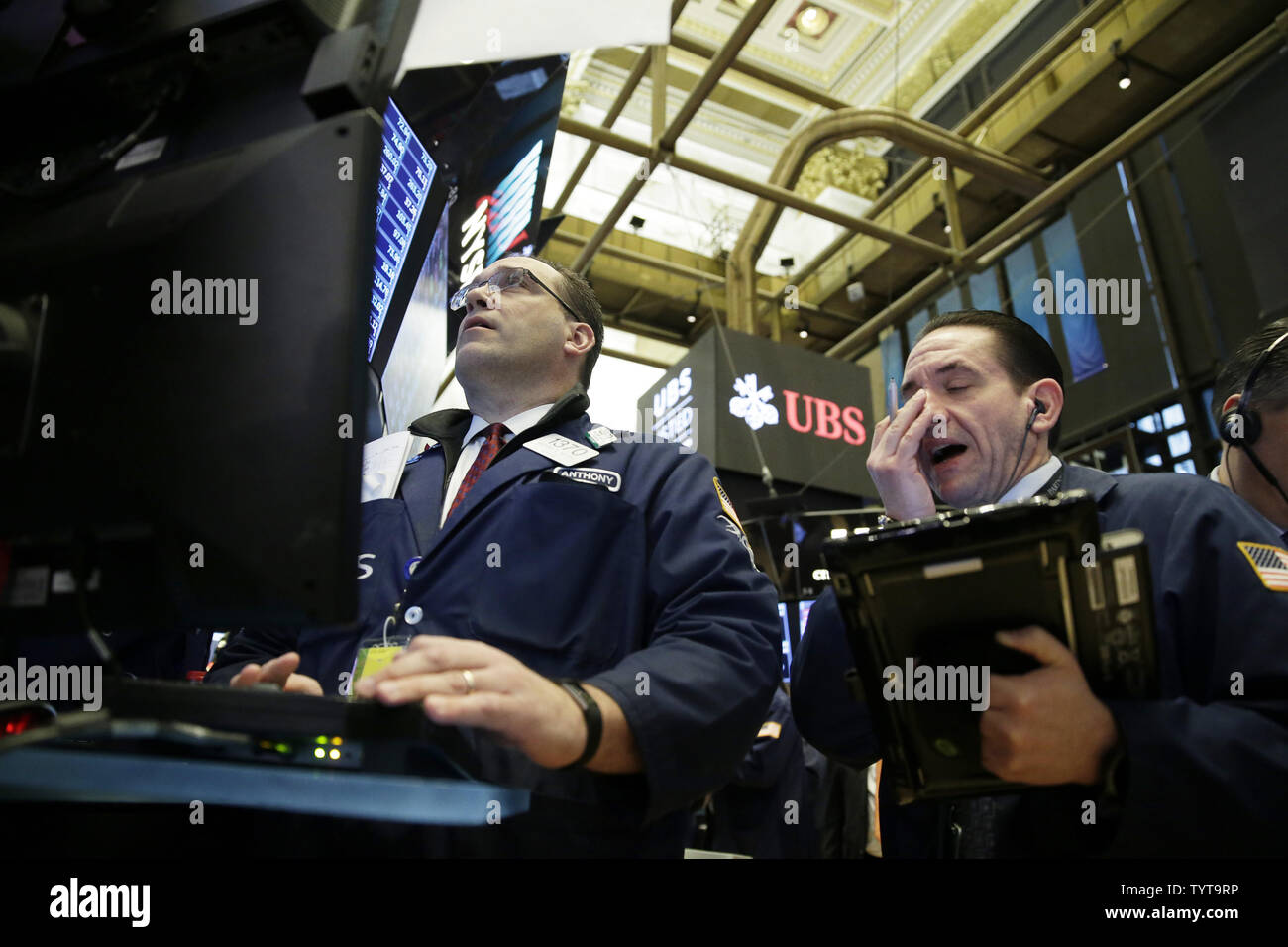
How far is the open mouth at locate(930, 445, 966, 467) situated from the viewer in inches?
72.9

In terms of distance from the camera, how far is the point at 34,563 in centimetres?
83

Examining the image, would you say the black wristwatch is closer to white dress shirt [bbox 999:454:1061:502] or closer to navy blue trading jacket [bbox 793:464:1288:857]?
navy blue trading jacket [bbox 793:464:1288:857]

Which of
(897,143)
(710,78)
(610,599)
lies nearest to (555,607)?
(610,599)

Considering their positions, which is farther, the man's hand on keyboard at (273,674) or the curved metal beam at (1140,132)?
the curved metal beam at (1140,132)

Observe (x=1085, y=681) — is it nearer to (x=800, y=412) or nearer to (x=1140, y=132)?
(x=800, y=412)

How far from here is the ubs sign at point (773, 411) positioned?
6.21 metres

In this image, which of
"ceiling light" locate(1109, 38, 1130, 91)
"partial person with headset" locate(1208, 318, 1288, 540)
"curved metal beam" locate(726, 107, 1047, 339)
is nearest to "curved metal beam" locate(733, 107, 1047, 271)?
"curved metal beam" locate(726, 107, 1047, 339)

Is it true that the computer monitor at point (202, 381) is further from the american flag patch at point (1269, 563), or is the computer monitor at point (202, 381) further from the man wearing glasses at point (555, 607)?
the american flag patch at point (1269, 563)

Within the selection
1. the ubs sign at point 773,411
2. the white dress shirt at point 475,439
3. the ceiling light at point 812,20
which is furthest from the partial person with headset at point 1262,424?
the ceiling light at point 812,20

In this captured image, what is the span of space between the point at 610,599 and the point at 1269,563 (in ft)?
3.30

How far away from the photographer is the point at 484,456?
1.82 m

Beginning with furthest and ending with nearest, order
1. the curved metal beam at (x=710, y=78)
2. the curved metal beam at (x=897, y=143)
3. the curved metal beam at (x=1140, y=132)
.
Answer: the curved metal beam at (x=897, y=143)
the curved metal beam at (x=1140, y=132)
the curved metal beam at (x=710, y=78)

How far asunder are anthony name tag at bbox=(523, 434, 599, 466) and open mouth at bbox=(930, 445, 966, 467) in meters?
0.74

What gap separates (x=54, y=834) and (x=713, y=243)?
9.79 metres
